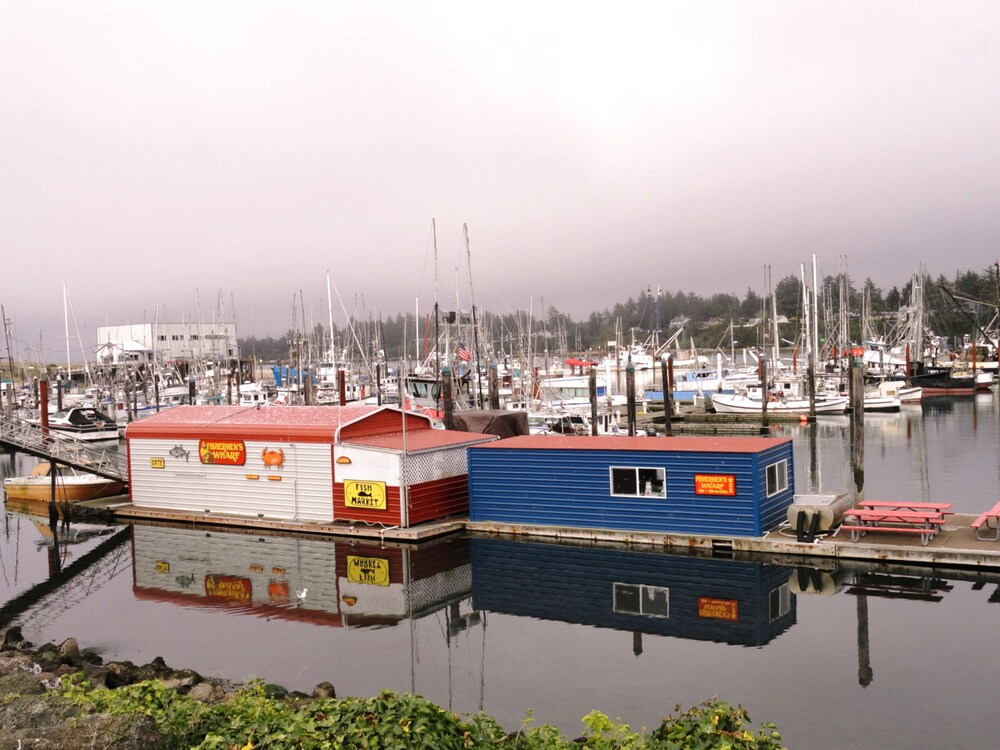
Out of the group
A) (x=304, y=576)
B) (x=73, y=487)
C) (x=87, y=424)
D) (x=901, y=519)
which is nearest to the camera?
(x=901, y=519)

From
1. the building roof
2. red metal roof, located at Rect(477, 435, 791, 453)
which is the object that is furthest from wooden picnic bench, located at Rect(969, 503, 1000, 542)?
the building roof

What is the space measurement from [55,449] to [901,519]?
2894 cm

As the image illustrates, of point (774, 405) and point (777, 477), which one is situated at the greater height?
point (777, 477)

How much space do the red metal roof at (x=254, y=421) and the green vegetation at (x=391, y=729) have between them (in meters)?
17.2

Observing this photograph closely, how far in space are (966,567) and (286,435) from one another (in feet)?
63.5

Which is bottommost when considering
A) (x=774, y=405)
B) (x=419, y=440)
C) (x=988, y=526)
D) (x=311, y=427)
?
(x=774, y=405)

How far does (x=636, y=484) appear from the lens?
22.6 metres

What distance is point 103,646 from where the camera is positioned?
56.0 feet

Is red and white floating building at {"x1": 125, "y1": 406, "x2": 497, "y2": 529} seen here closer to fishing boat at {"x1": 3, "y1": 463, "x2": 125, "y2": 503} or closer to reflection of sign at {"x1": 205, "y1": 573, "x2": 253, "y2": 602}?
fishing boat at {"x1": 3, "y1": 463, "x2": 125, "y2": 503}

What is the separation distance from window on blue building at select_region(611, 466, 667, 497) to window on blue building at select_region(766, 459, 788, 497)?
9.21 ft

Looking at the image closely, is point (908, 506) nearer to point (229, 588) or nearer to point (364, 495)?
point (364, 495)

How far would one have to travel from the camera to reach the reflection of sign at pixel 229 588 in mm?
20297

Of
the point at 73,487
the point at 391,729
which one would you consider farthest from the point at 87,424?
the point at 391,729

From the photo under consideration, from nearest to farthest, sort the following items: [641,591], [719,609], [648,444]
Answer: [719,609] < [641,591] < [648,444]
